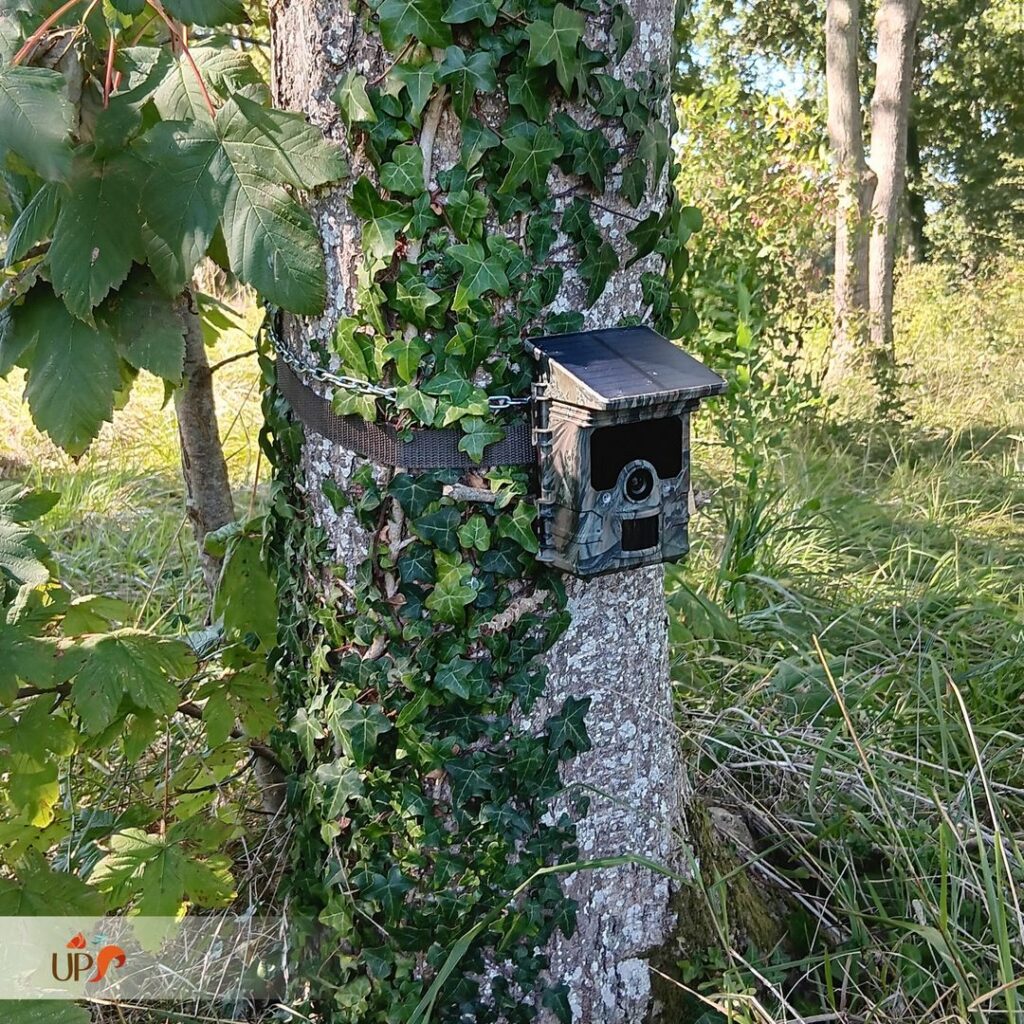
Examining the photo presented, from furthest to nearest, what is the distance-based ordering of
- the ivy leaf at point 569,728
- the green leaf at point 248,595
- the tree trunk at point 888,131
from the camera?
1. the tree trunk at point 888,131
2. the green leaf at point 248,595
3. the ivy leaf at point 569,728

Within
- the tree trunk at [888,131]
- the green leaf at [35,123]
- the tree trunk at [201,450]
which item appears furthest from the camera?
the tree trunk at [888,131]

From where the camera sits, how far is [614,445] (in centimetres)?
Result: 156

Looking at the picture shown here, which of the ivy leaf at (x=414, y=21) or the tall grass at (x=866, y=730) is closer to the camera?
the ivy leaf at (x=414, y=21)

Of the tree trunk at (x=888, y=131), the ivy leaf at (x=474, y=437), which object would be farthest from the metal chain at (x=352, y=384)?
the tree trunk at (x=888, y=131)

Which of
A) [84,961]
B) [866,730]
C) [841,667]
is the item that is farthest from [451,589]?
[841,667]

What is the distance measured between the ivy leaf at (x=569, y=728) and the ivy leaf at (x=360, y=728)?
0.91ft

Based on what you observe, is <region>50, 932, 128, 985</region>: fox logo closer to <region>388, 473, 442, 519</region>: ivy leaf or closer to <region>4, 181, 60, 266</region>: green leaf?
<region>388, 473, 442, 519</region>: ivy leaf

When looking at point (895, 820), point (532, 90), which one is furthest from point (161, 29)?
point (895, 820)

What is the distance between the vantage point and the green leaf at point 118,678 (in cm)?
166

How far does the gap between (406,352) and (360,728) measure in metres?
0.62

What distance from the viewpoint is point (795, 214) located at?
5.98 meters

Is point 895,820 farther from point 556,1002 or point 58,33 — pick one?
point 58,33

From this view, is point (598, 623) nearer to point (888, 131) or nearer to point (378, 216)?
point (378, 216)

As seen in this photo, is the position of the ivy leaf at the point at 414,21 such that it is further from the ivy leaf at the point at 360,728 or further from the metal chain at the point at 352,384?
the ivy leaf at the point at 360,728
